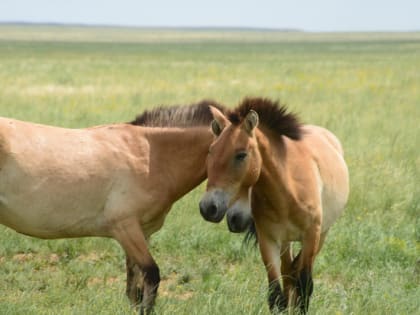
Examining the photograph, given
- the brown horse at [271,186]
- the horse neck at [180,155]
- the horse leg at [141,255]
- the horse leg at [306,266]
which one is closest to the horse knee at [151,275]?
the horse leg at [141,255]

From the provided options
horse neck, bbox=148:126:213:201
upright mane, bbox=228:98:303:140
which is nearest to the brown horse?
upright mane, bbox=228:98:303:140

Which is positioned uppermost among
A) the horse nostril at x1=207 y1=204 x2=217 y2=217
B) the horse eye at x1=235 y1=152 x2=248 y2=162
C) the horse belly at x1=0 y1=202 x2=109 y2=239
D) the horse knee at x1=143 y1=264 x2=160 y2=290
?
the horse eye at x1=235 y1=152 x2=248 y2=162

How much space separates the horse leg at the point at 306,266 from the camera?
5074 mm

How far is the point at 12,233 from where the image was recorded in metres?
7.28

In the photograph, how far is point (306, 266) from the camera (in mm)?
5086

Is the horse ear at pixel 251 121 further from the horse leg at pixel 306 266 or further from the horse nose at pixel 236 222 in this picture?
the horse leg at pixel 306 266

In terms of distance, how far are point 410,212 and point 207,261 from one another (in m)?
2.65

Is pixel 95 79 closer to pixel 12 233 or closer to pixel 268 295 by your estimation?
pixel 12 233

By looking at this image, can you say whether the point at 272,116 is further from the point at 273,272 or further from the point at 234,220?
the point at 273,272

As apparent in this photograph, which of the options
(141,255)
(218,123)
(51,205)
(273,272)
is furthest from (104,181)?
(273,272)

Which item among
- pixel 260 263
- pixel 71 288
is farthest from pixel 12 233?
pixel 260 263

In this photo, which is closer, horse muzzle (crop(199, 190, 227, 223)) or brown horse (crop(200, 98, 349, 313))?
horse muzzle (crop(199, 190, 227, 223))

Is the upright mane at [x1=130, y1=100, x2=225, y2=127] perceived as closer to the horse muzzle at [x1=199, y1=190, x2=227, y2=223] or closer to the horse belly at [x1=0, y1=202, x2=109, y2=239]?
the horse belly at [x1=0, y1=202, x2=109, y2=239]

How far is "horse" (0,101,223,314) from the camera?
532 centimetres
